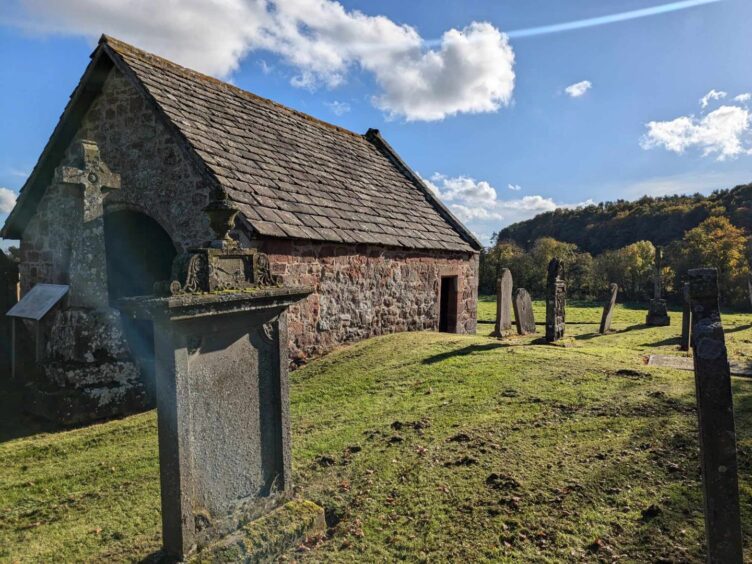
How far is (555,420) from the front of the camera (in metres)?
5.51

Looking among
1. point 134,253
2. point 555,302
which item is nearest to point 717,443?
point 555,302

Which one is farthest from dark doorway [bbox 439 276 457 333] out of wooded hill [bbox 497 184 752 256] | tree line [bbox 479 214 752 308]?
wooded hill [bbox 497 184 752 256]

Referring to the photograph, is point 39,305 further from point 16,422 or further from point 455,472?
point 455,472

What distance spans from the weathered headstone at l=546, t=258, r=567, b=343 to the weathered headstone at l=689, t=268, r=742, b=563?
27.1ft

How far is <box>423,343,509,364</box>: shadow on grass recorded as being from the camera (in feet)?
28.6

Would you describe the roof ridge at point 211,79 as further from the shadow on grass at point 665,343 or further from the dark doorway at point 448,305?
the shadow on grass at point 665,343

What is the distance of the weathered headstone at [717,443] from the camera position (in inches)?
98.7

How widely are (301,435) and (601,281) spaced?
99.3ft

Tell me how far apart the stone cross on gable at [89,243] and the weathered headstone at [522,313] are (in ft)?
33.1

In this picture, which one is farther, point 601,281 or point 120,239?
point 601,281

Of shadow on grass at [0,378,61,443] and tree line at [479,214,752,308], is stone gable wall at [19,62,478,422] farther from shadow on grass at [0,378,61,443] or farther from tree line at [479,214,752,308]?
tree line at [479,214,752,308]

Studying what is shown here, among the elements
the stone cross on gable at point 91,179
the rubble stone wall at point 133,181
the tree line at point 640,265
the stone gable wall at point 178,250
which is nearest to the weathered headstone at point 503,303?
the stone gable wall at point 178,250

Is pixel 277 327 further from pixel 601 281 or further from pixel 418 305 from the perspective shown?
pixel 601 281

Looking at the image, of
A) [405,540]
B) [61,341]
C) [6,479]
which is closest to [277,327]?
[405,540]
